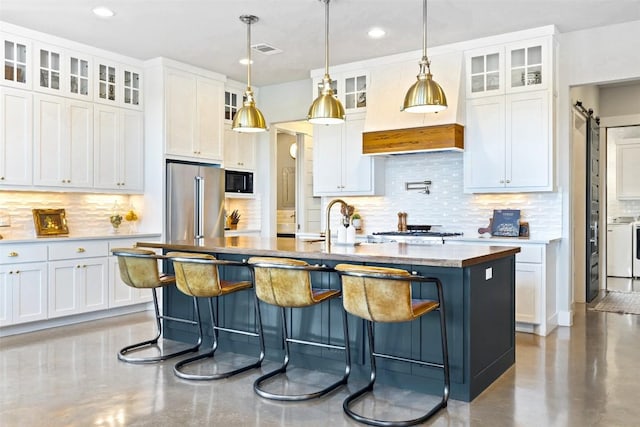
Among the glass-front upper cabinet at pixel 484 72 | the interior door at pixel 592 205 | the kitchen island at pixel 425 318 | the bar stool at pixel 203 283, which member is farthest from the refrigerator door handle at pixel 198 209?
the interior door at pixel 592 205

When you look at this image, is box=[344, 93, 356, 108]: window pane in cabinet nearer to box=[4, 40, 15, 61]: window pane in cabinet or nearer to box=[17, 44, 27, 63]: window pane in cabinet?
box=[17, 44, 27, 63]: window pane in cabinet

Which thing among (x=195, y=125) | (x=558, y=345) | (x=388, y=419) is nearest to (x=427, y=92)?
(x=388, y=419)

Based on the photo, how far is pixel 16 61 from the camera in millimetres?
5293

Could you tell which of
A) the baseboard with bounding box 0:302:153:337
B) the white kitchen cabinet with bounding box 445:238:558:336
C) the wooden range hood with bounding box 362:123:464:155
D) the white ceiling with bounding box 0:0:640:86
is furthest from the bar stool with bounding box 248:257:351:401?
the baseboard with bounding box 0:302:153:337

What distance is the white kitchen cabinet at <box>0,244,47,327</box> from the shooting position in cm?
493

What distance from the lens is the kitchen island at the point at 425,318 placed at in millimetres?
3293

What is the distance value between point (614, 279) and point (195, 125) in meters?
7.38

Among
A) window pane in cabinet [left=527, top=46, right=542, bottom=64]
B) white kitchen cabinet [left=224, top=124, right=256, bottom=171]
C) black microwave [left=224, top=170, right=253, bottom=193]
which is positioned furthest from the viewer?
white kitchen cabinet [left=224, top=124, right=256, bottom=171]

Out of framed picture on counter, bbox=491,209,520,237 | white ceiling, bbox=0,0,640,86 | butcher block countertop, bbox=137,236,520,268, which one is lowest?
butcher block countertop, bbox=137,236,520,268

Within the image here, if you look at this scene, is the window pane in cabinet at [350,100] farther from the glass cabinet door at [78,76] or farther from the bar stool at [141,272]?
the bar stool at [141,272]

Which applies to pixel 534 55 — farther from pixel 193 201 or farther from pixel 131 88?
pixel 131 88

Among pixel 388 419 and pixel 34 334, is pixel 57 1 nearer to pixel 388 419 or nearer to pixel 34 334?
pixel 34 334

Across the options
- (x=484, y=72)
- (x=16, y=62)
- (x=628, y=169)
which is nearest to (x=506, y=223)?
(x=484, y=72)

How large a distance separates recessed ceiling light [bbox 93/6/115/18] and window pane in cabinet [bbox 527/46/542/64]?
410 cm
